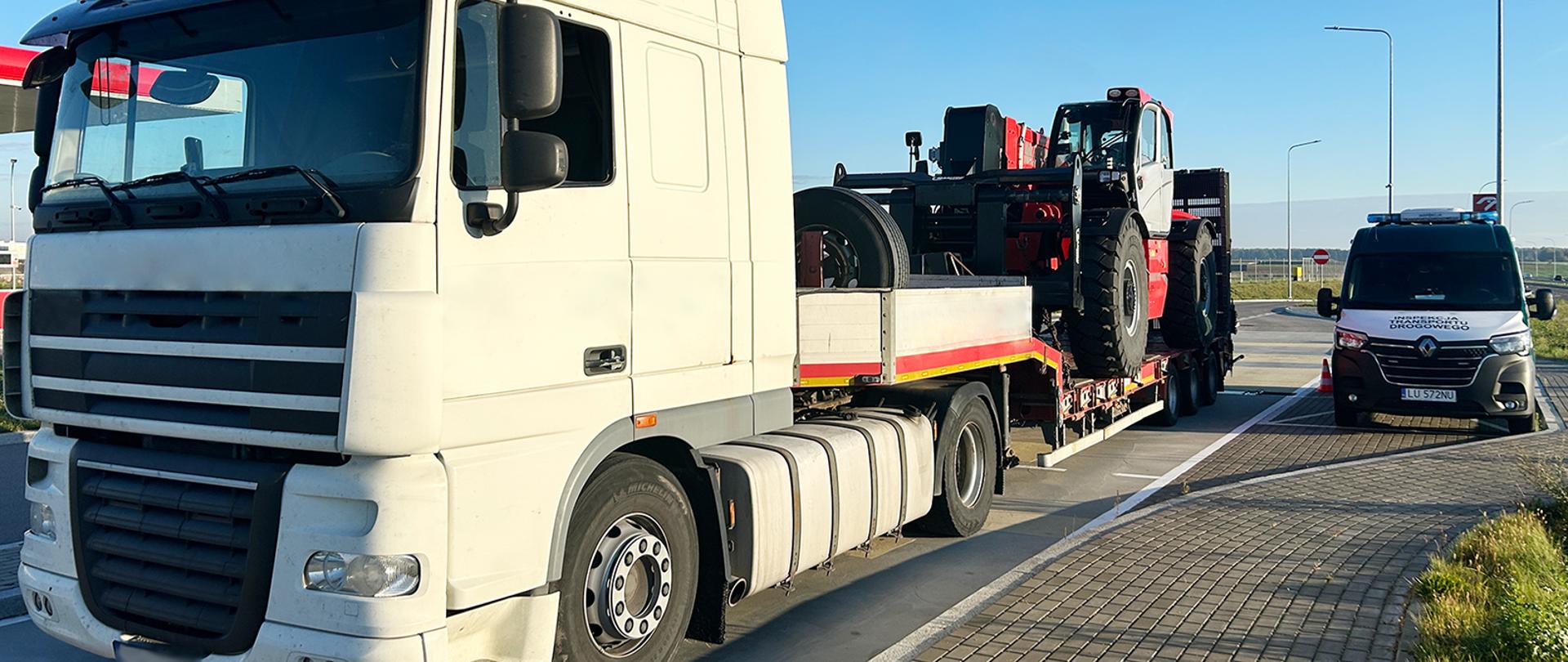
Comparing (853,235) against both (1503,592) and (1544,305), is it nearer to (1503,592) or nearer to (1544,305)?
(1503,592)

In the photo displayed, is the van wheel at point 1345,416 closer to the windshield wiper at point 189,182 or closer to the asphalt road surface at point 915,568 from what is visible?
the asphalt road surface at point 915,568

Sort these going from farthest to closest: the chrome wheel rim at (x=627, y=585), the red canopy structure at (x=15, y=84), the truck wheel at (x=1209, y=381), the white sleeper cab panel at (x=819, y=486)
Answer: the red canopy structure at (x=15, y=84)
the truck wheel at (x=1209, y=381)
the white sleeper cab panel at (x=819, y=486)
the chrome wheel rim at (x=627, y=585)

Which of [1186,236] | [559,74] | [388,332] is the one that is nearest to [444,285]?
[388,332]

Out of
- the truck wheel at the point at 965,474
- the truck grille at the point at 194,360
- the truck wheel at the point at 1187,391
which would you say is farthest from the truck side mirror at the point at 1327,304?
the truck grille at the point at 194,360

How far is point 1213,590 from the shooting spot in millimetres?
6352

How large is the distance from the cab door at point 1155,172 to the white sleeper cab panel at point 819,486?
5948 millimetres

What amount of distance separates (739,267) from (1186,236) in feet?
33.0

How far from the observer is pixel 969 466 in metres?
8.51

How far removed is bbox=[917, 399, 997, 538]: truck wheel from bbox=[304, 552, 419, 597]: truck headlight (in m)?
4.40

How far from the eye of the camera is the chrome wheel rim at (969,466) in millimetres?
8422

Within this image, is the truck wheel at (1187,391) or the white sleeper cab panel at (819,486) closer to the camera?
the white sleeper cab panel at (819,486)

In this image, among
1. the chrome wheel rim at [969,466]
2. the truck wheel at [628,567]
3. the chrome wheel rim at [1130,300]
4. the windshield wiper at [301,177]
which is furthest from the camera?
the chrome wheel rim at [1130,300]

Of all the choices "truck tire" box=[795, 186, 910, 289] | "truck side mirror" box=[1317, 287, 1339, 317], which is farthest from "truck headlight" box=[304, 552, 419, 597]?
"truck side mirror" box=[1317, 287, 1339, 317]

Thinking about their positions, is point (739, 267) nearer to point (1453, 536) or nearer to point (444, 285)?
point (444, 285)
